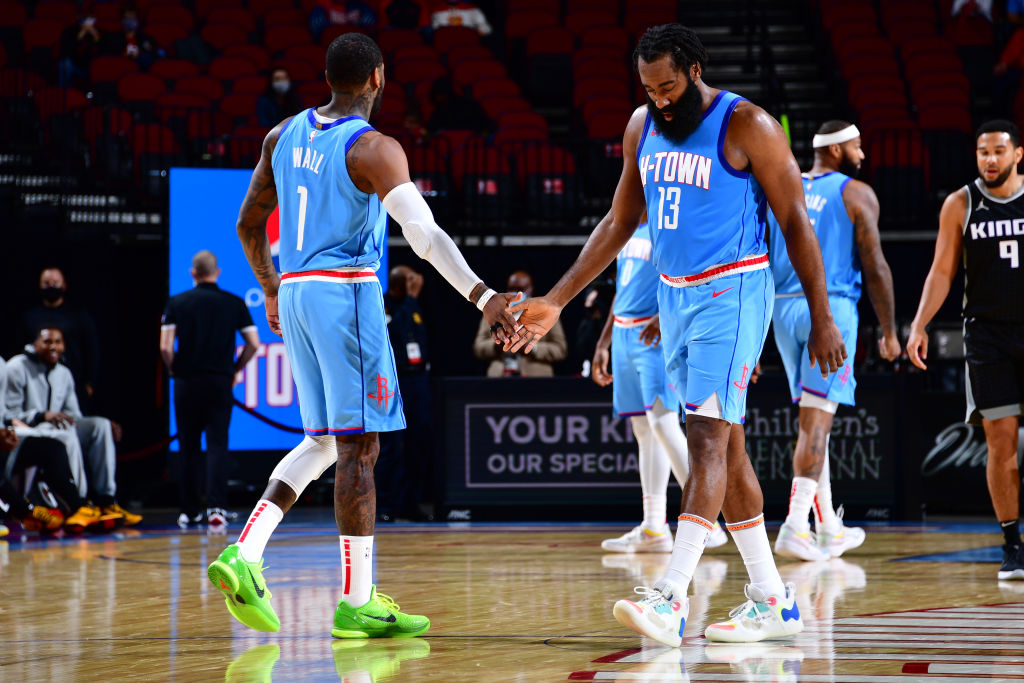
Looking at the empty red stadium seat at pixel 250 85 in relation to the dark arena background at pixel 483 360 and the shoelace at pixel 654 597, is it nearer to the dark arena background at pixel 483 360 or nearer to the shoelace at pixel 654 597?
the dark arena background at pixel 483 360

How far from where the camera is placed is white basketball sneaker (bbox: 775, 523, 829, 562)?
6660mm

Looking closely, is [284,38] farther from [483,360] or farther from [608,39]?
[483,360]

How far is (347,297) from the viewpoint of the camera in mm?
4414

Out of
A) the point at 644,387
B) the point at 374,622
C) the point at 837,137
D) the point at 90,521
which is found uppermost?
the point at 837,137

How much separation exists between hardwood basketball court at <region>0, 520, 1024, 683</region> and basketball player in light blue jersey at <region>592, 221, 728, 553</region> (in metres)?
0.29

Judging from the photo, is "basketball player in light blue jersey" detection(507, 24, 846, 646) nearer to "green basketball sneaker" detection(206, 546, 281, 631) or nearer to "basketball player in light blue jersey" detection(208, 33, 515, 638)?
"basketball player in light blue jersey" detection(208, 33, 515, 638)

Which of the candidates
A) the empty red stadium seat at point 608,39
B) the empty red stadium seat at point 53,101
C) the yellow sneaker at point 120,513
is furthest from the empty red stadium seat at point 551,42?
the yellow sneaker at point 120,513

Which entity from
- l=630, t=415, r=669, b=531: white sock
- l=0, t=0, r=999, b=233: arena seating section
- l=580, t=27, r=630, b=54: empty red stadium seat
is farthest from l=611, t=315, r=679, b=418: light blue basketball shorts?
l=580, t=27, r=630, b=54: empty red stadium seat

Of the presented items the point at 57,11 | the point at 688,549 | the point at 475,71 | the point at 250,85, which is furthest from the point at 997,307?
the point at 57,11

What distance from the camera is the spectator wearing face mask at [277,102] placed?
1392cm

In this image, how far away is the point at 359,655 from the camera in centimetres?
405

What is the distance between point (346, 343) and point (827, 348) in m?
1.59

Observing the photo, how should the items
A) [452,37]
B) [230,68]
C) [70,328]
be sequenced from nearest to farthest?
[70,328] < [230,68] < [452,37]

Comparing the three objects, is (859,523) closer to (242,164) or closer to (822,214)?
(822,214)
